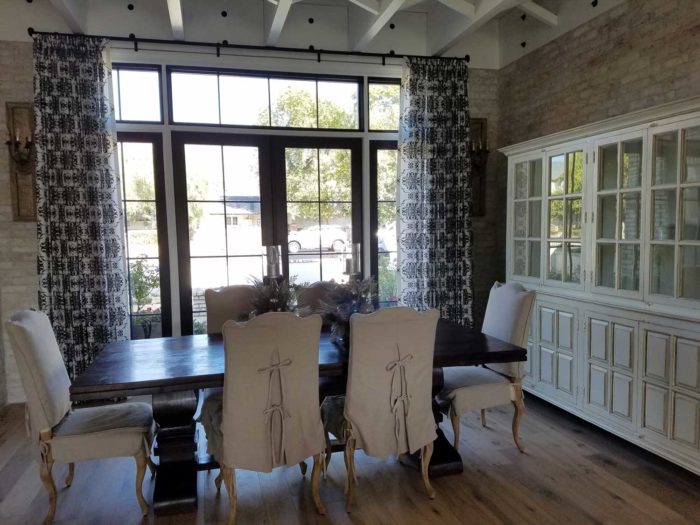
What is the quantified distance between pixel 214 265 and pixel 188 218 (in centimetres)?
48

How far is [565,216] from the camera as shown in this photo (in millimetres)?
3584

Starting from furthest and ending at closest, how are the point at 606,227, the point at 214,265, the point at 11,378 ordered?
the point at 214,265
the point at 11,378
the point at 606,227

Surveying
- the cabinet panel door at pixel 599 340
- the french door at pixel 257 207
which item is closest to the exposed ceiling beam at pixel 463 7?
the french door at pixel 257 207

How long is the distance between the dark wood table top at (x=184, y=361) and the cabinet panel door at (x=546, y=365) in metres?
0.98

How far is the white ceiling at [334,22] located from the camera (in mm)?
3787

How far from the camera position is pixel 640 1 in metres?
3.30

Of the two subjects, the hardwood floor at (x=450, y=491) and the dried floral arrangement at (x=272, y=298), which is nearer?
the hardwood floor at (x=450, y=491)

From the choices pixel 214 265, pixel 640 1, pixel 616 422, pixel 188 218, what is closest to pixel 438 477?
pixel 616 422

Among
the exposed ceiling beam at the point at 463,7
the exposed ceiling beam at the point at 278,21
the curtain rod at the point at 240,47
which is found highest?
the exposed ceiling beam at the point at 463,7

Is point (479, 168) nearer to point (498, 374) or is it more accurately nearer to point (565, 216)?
point (565, 216)

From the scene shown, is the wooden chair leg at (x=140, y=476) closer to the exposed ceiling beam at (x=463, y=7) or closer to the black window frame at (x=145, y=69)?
the black window frame at (x=145, y=69)

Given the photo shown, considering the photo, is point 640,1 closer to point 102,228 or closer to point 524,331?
point 524,331

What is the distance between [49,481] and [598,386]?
3339 mm

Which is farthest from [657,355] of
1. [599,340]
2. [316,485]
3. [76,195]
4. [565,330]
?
[76,195]
